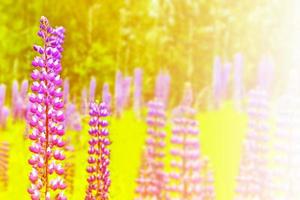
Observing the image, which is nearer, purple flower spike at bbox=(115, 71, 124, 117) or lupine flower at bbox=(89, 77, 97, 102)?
lupine flower at bbox=(89, 77, 97, 102)

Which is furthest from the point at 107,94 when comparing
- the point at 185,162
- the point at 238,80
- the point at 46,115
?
the point at 46,115

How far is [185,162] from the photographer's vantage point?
2100 millimetres

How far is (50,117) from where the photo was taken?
1.56m

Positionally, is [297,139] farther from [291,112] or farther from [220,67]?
[220,67]

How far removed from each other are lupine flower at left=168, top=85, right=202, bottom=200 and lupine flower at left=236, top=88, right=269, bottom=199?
17 cm

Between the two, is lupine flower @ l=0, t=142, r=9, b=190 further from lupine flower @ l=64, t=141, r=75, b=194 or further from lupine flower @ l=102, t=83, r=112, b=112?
lupine flower @ l=102, t=83, r=112, b=112

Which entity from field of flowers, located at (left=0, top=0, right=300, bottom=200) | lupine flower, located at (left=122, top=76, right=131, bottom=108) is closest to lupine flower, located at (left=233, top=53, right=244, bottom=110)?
field of flowers, located at (left=0, top=0, right=300, bottom=200)

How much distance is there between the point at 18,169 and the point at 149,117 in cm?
40

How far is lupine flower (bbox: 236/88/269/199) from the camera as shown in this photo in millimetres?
2215

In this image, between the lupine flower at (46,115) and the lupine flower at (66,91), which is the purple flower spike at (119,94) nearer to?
the lupine flower at (66,91)

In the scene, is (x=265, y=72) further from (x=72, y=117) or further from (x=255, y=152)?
(x=72, y=117)

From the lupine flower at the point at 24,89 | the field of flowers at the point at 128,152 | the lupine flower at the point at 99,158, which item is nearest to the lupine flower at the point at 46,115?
the lupine flower at the point at 99,158

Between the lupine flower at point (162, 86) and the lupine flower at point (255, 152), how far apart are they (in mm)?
249

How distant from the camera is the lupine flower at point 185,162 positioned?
6.86ft
